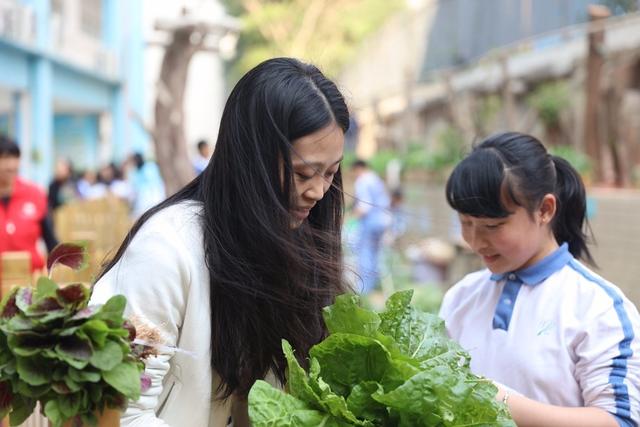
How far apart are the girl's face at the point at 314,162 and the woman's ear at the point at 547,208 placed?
83 cm

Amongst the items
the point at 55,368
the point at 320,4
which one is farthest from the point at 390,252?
the point at 320,4

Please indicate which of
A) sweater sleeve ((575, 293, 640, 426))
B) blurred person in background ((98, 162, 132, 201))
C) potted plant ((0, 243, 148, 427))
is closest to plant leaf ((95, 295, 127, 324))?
potted plant ((0, 243, 148, 427))

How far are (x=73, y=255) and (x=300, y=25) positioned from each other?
101ft

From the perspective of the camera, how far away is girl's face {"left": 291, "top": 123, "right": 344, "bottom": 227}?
1823 mm

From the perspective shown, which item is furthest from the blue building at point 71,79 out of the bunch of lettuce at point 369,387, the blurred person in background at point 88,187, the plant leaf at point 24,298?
the plant leaf at point 24,298

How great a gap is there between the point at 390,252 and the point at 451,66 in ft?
23.0

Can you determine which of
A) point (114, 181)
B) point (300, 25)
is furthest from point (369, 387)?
point (300, 25)

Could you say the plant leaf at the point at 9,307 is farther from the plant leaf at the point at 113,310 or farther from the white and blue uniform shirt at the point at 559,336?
the white and blue uniform shirt at the point at 559,336

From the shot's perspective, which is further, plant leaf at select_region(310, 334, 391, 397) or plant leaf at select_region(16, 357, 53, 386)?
plant leaf at select_region(310, 334, 391, 397)

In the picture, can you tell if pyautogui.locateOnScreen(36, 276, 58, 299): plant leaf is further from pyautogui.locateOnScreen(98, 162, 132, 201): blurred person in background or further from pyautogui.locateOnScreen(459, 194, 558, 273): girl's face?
pyautogui.locateOnScreen(98, 162, 132, 201): blurred person in background

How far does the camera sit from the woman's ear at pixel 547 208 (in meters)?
2.50

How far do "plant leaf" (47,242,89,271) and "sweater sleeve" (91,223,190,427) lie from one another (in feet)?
0.44

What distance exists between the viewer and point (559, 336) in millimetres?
2287

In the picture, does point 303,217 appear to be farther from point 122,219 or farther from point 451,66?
point 451,66
